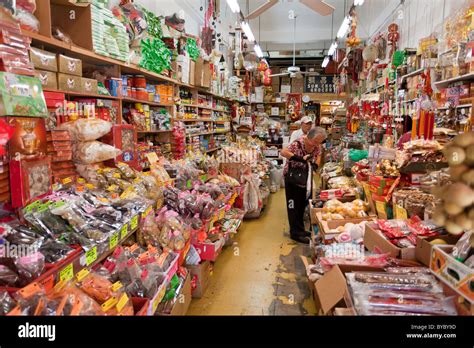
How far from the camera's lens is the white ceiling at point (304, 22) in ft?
31.8

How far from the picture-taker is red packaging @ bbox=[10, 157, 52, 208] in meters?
1.83

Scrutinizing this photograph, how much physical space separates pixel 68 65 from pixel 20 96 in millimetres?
916

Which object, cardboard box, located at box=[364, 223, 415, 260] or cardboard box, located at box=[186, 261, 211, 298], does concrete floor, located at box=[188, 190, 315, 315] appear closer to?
cardboard box, located at box=[186, 261, 211, 298]

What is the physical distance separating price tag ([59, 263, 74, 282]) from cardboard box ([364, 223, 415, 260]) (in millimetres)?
1832

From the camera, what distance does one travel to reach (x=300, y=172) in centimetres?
491

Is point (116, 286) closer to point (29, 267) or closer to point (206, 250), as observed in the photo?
point (29, 267)

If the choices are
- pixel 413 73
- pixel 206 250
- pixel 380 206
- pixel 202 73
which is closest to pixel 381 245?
pixel 380 206

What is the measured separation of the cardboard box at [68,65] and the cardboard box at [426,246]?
2.66m

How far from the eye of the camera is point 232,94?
9086 millimetres

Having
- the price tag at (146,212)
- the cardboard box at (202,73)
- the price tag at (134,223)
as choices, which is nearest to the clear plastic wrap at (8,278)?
the price tag at (134,223)

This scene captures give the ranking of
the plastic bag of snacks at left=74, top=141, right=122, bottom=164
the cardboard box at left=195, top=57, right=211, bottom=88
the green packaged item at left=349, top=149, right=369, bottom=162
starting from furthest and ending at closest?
the green packaged item at left=349, top=149, right=369, bottom=162, the cardboard box at left=195, top=57, right=211, bottom=88, the plastic bag of snacks at left=74, top=141, right=122, bottom=164

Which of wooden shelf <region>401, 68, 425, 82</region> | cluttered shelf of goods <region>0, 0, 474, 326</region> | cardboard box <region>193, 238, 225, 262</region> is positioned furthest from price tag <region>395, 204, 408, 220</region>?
wooden shelf <region>401, 68, 425, 82</region>

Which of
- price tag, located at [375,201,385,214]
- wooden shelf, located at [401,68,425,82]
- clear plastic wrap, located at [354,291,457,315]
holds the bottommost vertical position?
clear plastic wrap, located at [354,291,457,315]
